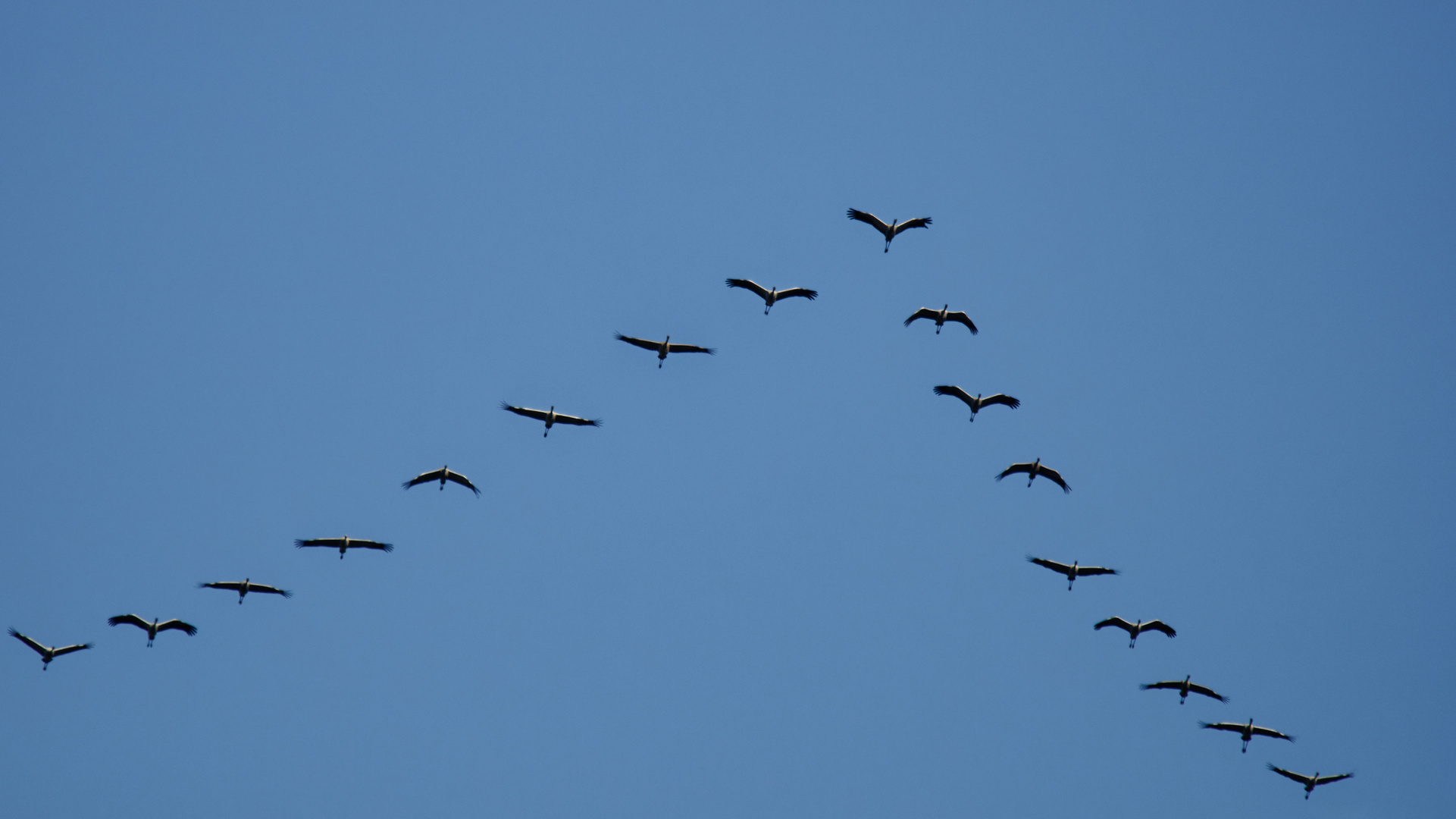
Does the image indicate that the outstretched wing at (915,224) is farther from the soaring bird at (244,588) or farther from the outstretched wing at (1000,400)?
the soaring bird at (244,588)

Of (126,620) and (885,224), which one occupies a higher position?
(885,224)

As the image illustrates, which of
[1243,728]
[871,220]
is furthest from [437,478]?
[1243,728]

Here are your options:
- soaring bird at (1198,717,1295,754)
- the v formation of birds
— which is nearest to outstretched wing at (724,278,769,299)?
the v formation of birds

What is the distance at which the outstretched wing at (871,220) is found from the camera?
71.2 metres

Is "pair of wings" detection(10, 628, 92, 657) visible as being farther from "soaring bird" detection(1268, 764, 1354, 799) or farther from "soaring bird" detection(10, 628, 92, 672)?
"soaring bird" detection(1268, 764, 1354, 799)

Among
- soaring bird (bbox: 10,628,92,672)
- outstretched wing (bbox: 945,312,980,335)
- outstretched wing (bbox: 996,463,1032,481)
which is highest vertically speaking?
outstretched wing (bbox: 945,312,980,335)

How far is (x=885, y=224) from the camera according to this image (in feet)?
236

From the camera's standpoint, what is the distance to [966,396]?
71.9m

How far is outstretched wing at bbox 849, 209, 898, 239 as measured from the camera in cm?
7119

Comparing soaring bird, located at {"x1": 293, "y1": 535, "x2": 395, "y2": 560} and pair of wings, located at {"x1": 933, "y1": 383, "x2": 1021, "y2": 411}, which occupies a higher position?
pair of wings, located at {"x1": 933, "y1": 383, "x2": 1021, "y2": 411}

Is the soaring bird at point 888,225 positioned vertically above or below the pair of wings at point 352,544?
above

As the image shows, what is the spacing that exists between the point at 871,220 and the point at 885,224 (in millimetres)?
808

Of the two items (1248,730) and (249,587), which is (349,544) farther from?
(1248,730)

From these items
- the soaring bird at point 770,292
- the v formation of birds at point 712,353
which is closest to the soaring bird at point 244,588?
the v formation of birds at point 712,353
